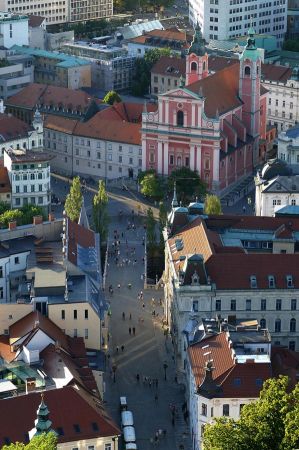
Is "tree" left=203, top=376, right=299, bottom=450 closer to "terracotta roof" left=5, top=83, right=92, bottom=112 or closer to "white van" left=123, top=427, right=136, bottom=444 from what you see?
"white van" left=123, top=427, right=136, bottom=444

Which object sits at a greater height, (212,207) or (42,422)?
(42,422)

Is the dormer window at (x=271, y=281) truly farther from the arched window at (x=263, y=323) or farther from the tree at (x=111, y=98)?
the tree at (x=111, y=98)

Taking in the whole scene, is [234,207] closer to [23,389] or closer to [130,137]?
[130,137]

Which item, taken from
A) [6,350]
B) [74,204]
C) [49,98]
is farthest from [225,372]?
[49,98]

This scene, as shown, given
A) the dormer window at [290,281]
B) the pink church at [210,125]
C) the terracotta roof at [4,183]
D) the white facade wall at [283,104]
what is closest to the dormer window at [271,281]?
the dormer window at [290,281]

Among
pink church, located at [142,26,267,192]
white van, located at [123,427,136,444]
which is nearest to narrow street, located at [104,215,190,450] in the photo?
white van, located at [123,427,136,444]

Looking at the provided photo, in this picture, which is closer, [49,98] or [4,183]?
[4,183]

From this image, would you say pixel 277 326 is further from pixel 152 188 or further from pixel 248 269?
pixel 152 188
